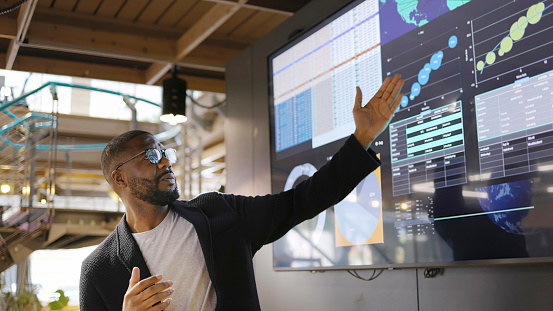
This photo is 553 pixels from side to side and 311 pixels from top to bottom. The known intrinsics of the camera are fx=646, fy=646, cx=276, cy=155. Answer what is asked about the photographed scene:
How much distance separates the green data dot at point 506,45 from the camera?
7.23 feet

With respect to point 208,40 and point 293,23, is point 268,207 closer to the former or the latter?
point 293,23

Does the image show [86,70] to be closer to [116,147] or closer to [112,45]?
[112,45]

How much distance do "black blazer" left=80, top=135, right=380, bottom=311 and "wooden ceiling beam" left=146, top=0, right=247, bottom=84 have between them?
2.23 metres

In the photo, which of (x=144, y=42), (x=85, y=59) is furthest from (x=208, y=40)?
(x=85, y=59)

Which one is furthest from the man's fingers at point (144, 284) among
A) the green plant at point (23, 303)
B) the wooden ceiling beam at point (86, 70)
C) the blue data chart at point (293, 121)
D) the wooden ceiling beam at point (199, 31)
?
the wooden ceiling beam at point (86, 70)

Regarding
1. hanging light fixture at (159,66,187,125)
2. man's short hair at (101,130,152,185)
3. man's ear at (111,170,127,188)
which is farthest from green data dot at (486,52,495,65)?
hanging light fixture at (159,66,187,125)

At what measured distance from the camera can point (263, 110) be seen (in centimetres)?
399

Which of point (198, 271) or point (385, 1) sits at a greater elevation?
point (385, 1)

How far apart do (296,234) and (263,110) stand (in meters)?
0.87

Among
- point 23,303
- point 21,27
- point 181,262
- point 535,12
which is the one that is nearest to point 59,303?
point 23,303

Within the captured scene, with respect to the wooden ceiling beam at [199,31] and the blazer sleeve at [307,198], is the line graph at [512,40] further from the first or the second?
the wooden ceiling beam at [199,31]

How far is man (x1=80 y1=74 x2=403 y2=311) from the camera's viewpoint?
2.14 meters

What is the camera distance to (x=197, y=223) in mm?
2232

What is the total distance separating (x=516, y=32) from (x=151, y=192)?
1.38 meters
